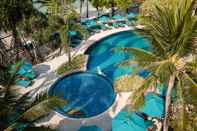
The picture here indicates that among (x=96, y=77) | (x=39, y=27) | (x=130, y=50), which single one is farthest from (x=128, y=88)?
(x=39, y=27)

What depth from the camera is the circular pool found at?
59.1 feet

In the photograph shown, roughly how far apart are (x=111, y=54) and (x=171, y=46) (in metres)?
16.6

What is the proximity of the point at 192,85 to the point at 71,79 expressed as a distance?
14.1m

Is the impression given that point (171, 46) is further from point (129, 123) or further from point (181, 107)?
point (129, 123)

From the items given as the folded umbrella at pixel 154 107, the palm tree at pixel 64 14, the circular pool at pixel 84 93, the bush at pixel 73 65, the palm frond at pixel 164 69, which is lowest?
the circular pool at pixel 84 93

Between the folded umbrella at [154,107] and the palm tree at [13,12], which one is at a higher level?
the palm tree at [13,12]

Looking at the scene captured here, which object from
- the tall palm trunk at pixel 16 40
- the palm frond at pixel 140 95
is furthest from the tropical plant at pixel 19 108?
the tall palm trunk at pixel 16 40

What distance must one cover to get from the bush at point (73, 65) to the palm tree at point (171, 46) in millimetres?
12733

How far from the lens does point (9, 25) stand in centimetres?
2195

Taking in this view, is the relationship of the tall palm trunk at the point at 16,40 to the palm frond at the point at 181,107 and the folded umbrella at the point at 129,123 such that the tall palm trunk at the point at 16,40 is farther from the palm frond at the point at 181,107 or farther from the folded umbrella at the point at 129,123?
the palm frond at the point at 181,107

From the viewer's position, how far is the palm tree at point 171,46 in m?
8.97

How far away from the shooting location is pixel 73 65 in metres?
23.0

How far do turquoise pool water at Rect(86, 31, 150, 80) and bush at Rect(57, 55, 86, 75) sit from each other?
763 mm

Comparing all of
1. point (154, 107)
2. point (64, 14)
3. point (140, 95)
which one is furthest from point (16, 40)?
point (140, 95)
